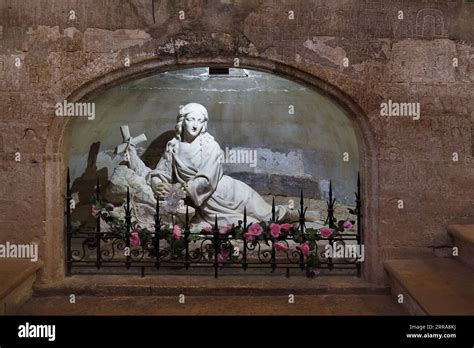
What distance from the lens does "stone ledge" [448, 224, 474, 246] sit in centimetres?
385

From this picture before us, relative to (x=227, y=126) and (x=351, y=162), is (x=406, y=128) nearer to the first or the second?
(x=351, y=162)

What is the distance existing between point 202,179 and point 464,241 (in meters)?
2.24

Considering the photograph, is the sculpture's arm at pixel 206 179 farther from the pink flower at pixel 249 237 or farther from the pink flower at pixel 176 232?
the pink flower at pixel 249 237

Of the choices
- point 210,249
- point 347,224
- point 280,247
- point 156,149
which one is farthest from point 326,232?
point 156,149

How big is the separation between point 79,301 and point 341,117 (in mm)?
3558

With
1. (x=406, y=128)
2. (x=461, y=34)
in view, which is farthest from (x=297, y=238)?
(x=461, y=34)

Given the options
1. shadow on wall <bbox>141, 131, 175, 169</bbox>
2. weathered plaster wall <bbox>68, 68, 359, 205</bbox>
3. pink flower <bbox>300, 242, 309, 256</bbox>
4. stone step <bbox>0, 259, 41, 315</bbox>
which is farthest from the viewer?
shadow on wall <bbox>141, 131, 175, 169</bbox>

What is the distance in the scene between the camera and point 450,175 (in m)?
4.25

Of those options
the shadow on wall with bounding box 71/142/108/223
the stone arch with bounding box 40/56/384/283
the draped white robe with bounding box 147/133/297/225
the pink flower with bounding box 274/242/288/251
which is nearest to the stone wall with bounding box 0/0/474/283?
the stone arch with bounding box 40/56/384/283

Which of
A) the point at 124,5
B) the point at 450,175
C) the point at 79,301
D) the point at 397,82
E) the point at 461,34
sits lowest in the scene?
the point at 79,301

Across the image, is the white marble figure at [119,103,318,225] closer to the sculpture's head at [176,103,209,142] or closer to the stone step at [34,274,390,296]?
the sculpture's head at [176,103,209,142]

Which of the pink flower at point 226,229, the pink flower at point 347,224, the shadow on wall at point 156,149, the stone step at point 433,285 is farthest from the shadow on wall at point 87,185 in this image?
the stone step at point 433,285

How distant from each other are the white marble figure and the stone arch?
3.03 feet

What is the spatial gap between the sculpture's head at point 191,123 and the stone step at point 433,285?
2.13m
